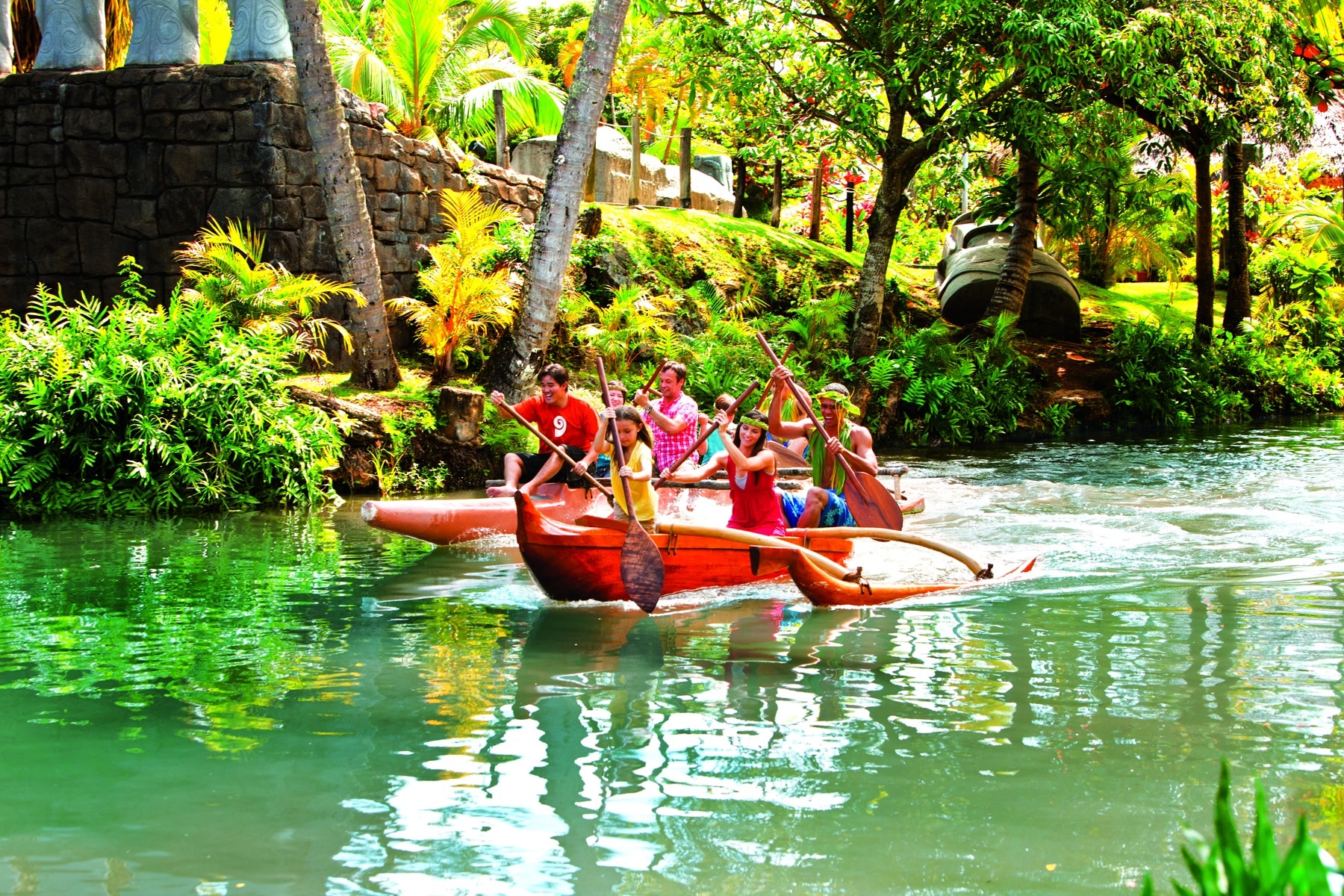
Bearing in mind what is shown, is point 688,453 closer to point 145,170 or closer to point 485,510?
point 485,510

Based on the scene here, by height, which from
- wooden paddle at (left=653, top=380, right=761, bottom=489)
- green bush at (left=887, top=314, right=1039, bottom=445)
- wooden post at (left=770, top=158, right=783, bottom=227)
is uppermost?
wooden post at (left=770, top=158, right=783, bottom=227)

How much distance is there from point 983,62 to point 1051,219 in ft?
18.2

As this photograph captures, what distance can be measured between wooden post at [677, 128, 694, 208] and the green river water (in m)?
15.1

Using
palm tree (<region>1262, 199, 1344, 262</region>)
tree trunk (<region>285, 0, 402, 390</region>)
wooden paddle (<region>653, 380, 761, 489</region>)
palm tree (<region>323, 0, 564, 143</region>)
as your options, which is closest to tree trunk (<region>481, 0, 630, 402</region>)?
tree trunk (<region>285, 0, 402, 390</region>)

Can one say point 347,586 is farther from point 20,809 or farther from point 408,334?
point 408,334

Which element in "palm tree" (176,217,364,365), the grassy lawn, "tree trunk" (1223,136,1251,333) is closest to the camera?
"palm tree" (176,217,364,365)

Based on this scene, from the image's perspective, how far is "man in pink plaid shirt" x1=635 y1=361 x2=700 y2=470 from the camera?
10477 mm

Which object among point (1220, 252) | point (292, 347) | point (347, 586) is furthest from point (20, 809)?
point (1220, 252)

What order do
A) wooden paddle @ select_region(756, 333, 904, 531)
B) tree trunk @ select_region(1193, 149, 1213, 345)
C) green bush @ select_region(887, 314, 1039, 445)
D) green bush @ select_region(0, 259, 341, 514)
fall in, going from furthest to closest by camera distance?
tree trunk @ select_region(1193, 149, 1213, 345)
green bush @ select_region(887, 314, 1039, 445)
green bush @ select_region(0, 259, 341, 514)
wooden paddle @ select_region(756, 333, 904, 531)

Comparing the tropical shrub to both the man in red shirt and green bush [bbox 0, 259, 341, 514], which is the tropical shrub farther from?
green bush [bbox 0, 259, 341, 514]

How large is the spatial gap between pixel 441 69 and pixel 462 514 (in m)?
13.5

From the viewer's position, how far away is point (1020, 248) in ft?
64.5

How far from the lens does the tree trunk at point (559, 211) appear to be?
1291cm

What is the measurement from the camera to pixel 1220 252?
90.2 feet
